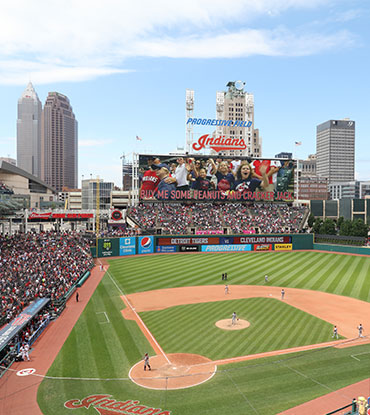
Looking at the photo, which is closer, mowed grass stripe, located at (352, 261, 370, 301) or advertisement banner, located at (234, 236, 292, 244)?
mowed grass stripe, located at (352, 261, 370, 301)

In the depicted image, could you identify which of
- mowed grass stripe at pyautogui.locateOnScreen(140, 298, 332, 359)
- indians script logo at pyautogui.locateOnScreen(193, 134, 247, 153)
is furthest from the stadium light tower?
mowed grass stripe at pyautogui.locateOnScreen(140, 298, 332, 359)

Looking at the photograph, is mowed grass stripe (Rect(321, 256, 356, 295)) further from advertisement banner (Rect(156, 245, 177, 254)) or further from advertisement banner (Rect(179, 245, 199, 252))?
advertisement banner (Rect(156, 245, 177, 254))

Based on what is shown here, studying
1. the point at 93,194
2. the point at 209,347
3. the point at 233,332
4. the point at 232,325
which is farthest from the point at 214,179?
the point at 93,194

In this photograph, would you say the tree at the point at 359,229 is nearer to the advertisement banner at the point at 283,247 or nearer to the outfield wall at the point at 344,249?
the outfield wall at the point at 344,249

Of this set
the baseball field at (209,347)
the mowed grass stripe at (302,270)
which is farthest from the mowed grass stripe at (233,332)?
the mowed grass stripe at (302,270)

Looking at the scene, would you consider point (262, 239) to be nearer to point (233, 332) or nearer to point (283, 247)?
point (283, 247)
